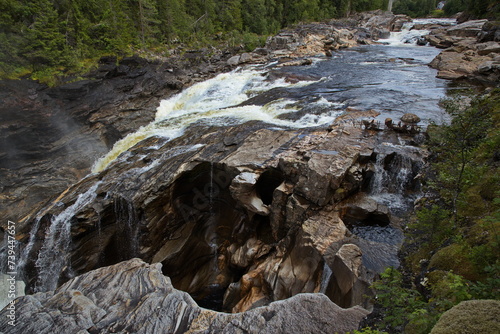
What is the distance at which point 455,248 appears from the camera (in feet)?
15.8

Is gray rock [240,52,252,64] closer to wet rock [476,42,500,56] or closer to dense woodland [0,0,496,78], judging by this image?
dense woodland [0,0,496,78]

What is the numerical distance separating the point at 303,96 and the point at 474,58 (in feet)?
A: 55.5

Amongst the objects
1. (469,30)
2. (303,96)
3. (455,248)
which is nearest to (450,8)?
(469,30)

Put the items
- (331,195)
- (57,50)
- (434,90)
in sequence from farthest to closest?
(57,50), (434,90), (331,195)

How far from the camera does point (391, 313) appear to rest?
428 centimetres

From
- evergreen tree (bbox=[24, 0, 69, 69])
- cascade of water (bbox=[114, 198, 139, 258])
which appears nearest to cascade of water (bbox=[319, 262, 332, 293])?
cascade of water (bbox=[114, 198, 139, 258])

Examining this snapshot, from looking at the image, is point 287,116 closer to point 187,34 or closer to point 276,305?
point 276,305

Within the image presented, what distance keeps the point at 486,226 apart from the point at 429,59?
100ft

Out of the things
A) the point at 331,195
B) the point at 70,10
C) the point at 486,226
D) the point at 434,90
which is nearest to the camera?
the point at 486,226

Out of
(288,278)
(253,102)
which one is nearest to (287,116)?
(253,102)

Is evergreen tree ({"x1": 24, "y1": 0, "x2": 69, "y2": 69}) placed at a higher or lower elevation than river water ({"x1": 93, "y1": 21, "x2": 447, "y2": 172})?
higher

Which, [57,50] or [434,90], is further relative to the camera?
[57,50]

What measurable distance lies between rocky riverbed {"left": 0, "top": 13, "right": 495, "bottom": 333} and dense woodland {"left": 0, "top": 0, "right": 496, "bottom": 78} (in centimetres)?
564

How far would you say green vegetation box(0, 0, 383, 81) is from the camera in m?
19.8
